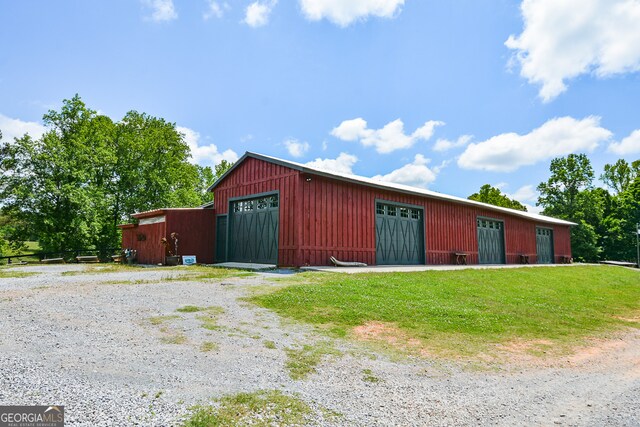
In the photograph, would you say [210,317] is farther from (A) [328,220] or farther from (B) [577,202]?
(B) [577,202]

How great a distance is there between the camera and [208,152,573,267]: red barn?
14.3 meters

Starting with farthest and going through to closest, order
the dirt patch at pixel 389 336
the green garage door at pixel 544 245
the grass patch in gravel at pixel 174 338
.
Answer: the green garage door at pixel 544 245
the dirt patch at pixel 389 336
the grass patch in gravel at pixel 174 338

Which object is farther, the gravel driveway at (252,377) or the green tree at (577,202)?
→ the green tree at (577,202)

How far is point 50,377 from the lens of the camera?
11.2ft

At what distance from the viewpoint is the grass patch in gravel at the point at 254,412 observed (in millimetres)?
2795

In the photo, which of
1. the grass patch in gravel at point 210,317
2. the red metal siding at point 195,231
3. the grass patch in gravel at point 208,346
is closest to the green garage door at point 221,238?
the red metal siding at point 195,231

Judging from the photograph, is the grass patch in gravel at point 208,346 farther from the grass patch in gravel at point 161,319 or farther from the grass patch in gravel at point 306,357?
the grass patch in gravel at point 161,319

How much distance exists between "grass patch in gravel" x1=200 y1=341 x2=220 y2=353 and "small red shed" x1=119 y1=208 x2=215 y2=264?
13.0 m

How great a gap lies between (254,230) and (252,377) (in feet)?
41.8

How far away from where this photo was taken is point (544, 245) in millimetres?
29188

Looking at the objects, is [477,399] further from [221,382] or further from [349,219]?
[349,219]

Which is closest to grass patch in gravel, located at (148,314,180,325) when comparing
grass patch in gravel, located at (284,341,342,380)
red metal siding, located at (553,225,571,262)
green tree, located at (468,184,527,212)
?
grass patch in gravel, located at (284,341,342,380)

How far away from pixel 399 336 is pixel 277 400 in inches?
112

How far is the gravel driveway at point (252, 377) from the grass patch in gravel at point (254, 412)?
0.46ft
